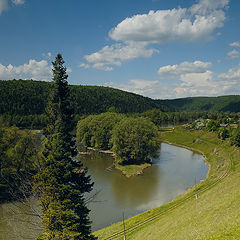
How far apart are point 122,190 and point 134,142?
1954 cm

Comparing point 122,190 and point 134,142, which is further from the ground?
point 134,142

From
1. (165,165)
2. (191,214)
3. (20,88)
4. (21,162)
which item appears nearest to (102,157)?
(165,165)

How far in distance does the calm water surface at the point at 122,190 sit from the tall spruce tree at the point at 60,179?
9.36 ft

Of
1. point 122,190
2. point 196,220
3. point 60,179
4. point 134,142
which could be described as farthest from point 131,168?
point 60,179

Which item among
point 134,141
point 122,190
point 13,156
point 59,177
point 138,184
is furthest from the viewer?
point 134,141

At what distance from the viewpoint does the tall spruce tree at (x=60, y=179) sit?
58.6 ft

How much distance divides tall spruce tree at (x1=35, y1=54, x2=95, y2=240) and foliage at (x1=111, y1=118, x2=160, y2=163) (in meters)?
37.7

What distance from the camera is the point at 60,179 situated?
1958cm

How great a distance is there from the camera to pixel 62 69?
826 inches

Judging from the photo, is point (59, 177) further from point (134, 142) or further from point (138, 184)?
point (134, 142)

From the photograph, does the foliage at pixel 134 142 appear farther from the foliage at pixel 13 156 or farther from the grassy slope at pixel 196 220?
the foliage at pixel 13 156

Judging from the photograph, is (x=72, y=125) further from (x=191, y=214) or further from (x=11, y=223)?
(x=11, y=223)

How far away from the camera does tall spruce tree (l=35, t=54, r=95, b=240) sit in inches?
703

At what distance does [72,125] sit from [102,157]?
1927 inches
